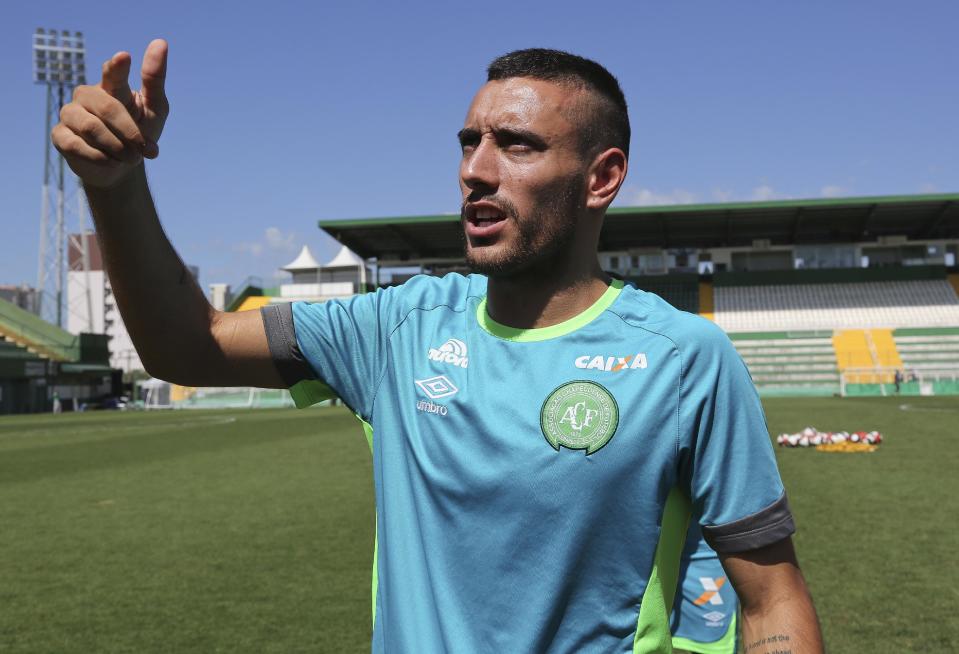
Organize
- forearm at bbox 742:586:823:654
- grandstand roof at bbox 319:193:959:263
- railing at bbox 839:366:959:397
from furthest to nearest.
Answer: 1. grandstand roof at bbox 319:193:959:263
2. railing at bbox 839:366:959:397
3. forearm at bbox 742:586:823:654

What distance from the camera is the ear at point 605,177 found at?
6.37 ft

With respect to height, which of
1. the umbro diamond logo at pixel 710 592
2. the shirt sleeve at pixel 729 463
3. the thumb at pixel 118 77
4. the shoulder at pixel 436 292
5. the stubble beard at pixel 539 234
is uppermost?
the thumb at pixel 118 77

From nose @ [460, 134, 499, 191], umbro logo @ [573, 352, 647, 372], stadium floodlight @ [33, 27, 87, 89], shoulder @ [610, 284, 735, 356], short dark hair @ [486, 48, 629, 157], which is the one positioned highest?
stadium floodlight @ [33, 27, 87, 89]

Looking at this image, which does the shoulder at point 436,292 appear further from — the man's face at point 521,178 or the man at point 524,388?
the man's face at point 521,178

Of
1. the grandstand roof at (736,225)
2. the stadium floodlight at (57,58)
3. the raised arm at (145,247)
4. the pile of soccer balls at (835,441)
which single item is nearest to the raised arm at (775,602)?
the raised arm at (145,247)

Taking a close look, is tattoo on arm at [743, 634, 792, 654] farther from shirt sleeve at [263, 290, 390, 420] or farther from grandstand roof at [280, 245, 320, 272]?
grandstand roof at [280, 245, 320, 272]

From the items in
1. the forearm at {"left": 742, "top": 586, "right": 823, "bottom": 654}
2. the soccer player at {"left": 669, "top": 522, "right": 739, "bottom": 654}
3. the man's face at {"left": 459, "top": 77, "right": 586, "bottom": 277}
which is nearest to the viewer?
the forearm at {"left": 742, "top": 586, "right": 823, "bottom": 654}

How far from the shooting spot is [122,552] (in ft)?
25.5

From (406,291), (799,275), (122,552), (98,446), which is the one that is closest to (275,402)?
(98,446)

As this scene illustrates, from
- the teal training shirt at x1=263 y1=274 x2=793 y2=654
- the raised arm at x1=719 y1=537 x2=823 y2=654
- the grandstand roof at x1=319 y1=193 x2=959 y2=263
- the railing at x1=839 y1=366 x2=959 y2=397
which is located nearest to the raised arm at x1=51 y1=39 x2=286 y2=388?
the teal training shirt at x1=263 y1=274 x2=793 y2=654

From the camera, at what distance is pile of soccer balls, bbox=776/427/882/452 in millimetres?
14109

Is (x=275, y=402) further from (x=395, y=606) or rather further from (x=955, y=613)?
(x=395, y=606)

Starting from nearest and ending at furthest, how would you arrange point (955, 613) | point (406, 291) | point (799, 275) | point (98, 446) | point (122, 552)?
1. point (406, 291)
2. point (955, 613)
3. point (122, 552)
4. point (98, 446)
5. point (799, 275)

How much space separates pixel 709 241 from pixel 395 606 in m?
50.8
